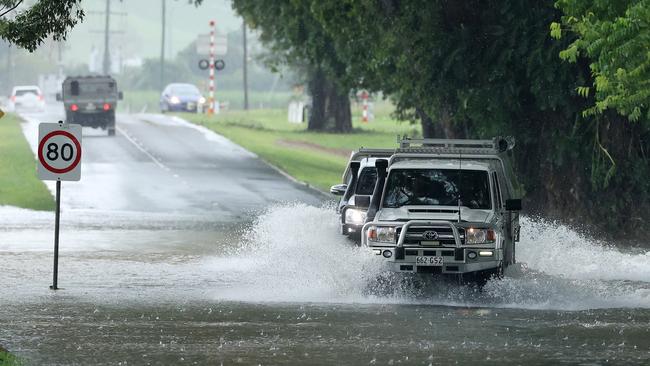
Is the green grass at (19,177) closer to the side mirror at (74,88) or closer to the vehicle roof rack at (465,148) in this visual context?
the side mirror at (74,88)

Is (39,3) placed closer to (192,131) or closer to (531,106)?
(531,106)

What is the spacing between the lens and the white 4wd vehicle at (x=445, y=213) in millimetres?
17797

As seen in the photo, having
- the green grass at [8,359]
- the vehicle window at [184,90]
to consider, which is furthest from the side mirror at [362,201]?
the vehicle window at [184,90]

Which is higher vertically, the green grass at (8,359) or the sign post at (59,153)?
the sign post at (59,153)

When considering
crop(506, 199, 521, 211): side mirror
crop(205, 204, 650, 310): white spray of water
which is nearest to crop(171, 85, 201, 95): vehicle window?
crop(205, 204, 650, 310): white spray of water

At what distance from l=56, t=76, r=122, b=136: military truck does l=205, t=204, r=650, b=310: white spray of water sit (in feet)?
123

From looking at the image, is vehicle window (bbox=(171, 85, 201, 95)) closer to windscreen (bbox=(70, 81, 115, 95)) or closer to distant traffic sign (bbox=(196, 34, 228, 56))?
distant traffic sign (bbox=(196, 34, 228, 56))

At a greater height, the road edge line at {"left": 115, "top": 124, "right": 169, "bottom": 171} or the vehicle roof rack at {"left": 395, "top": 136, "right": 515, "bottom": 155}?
the vehicle roof rack at {"left": 395, "top": 136, "right": 515, "bottom": 155}

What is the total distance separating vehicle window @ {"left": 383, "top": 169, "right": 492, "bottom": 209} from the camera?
18.9 meters

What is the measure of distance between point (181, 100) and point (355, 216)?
75594 millimetres

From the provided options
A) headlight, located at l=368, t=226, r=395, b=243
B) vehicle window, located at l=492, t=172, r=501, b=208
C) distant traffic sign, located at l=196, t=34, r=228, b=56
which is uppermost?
distant traffic sign, located at l=196, t=34, r=228, b=56

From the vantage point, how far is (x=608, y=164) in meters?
30.4

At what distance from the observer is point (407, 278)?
18.8m

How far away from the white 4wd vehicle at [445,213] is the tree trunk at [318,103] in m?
52.4
